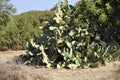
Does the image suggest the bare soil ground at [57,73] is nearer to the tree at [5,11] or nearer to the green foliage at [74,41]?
the green foliage at [74,41]

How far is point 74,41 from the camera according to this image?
12078mm

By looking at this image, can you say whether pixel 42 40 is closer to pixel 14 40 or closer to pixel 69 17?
pixel 69 17

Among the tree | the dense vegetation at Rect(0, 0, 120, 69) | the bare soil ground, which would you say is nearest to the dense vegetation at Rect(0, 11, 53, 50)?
the tree

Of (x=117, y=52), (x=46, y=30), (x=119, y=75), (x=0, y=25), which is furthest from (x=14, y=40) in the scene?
(x=119, y=75)

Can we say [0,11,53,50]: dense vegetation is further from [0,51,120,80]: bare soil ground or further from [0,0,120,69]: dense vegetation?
A: [0,51,120,80]: bare soil ground

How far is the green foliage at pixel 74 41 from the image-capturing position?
1177 cm

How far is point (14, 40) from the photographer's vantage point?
18672 millimetres

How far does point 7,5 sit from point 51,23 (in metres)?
8.14

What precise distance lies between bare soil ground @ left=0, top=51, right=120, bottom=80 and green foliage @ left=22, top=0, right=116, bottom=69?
0.34 m

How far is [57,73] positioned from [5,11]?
1000 cm

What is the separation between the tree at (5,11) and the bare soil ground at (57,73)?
A: 8502 millimetres

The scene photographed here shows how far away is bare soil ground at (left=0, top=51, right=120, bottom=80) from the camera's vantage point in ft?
33.3

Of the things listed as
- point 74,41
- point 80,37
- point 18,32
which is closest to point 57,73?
point 74,41

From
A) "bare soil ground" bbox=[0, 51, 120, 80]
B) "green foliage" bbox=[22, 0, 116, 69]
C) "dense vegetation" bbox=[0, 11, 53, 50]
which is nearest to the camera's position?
"bare soil ground" bbox=[0, 51, 120, 80]
